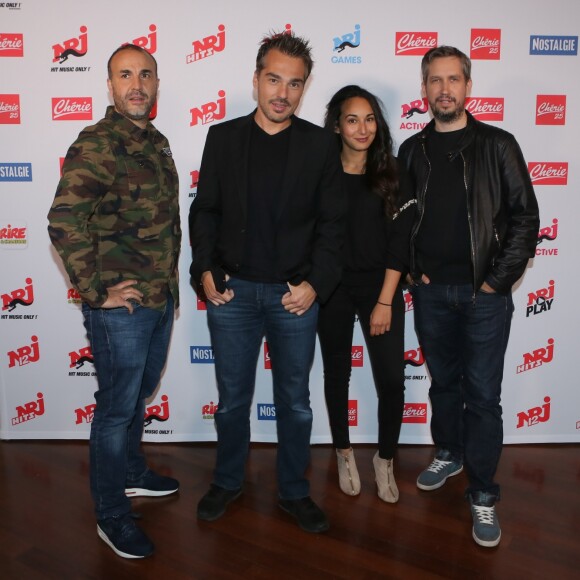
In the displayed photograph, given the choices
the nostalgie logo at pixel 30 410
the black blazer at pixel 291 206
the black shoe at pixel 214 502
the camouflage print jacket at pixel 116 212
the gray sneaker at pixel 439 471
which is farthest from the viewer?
the nostalgie logo at pixel 30 410

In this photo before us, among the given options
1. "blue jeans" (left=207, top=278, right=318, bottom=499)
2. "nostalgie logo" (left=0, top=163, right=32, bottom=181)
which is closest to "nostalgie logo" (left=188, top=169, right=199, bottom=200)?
"nostalgie logo" (left=0, top=163, right=32, bottom=181)

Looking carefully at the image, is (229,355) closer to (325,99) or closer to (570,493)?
(325,99)

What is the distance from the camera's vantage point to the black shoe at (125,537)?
2273 mm

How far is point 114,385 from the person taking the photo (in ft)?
7.29

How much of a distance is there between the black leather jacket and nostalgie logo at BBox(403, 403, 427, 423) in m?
1.15

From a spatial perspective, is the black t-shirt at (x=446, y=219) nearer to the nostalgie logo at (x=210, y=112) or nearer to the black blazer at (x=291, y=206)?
the black blazer at (x=291, y=206)

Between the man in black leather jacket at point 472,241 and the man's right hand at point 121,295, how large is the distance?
1.17m

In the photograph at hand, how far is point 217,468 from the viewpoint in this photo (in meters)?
2.64

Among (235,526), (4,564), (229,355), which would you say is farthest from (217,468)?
(4,564)

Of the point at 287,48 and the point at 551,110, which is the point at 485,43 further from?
the point at 287,48

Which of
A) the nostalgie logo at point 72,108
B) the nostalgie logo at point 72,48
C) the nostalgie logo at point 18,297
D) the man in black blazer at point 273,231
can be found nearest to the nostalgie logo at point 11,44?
the nostalgie logo at point 72,48

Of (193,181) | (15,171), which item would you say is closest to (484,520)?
(193,181)

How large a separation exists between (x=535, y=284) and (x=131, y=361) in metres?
2.17

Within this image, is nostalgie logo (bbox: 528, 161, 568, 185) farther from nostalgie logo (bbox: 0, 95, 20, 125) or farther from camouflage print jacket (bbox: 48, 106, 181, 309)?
nostalgie logo (bbox: 0, 95, 20, 125)
